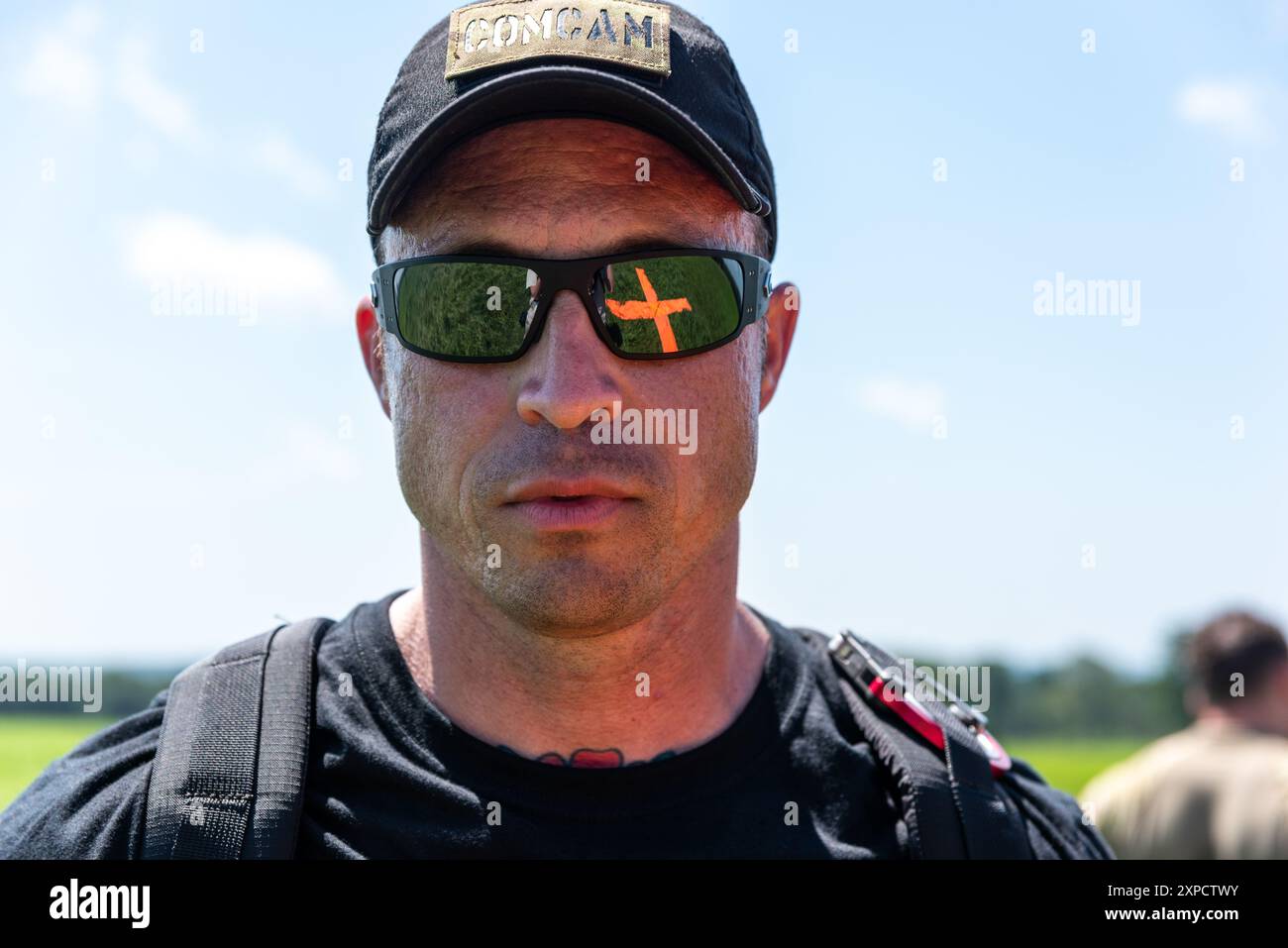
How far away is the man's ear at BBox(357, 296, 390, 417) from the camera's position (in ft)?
10.3

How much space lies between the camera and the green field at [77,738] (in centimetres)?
3130

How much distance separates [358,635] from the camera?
117 inches

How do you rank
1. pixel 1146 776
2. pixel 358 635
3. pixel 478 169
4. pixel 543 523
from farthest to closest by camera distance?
pixel 1146 776 < pixel 358 635 < pixel 478 169 < pixel 543 523

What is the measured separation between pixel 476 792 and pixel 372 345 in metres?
1.26

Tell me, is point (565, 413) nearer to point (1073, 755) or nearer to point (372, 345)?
point (372, 345)

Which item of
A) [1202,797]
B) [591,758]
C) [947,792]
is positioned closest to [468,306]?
[591,758]

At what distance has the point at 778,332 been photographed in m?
3.27

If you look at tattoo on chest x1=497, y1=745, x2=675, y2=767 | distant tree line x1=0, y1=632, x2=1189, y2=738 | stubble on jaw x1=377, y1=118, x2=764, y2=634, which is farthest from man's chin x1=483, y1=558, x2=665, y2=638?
distant tree line x1=0, y1=632, x2=1189, y2=738

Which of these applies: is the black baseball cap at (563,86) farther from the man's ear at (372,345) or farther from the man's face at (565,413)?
the man's ear at (372,345)

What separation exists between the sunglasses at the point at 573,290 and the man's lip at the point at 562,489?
1.00 feet

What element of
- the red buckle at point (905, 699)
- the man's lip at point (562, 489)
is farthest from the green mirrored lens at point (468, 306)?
the red buckle at point (905, 699)

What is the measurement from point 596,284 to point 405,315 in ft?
1.59
